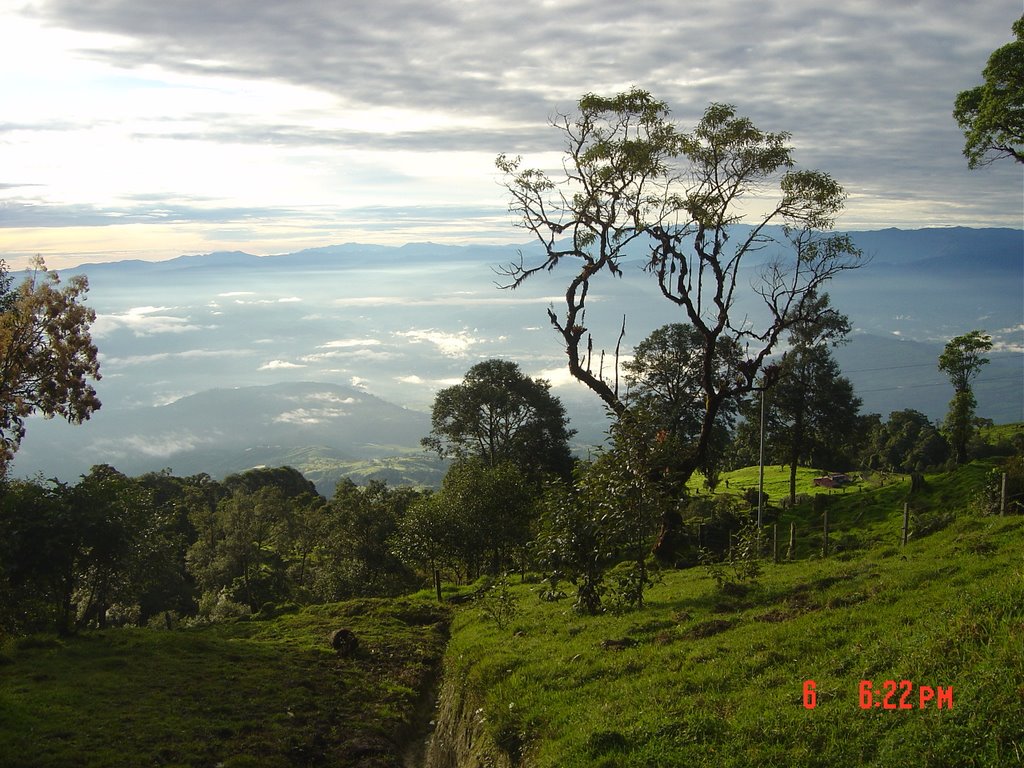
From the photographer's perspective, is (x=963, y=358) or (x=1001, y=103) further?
(x=963, y=358)

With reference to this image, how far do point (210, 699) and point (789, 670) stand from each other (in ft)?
43.1

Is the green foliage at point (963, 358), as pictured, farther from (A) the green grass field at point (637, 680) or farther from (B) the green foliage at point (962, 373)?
(A) the green grass field at point (637, 680)

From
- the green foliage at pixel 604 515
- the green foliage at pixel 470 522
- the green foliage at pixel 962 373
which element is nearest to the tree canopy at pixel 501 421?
the green foliage at pixel 470 522

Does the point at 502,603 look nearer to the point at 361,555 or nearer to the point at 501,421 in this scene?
the point at 361,555

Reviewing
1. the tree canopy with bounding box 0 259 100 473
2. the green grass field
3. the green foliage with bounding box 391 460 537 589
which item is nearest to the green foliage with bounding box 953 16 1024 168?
the green grass field

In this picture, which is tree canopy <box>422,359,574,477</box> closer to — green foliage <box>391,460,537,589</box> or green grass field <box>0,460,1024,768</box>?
green foliage <box>391,460,537,589</box>

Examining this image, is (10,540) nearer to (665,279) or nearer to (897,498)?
(665,279)

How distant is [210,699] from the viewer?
52.5 feet

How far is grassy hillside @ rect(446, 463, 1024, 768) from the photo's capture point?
762 cm

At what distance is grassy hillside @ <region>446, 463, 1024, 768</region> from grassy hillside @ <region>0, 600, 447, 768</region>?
2.69 meters
